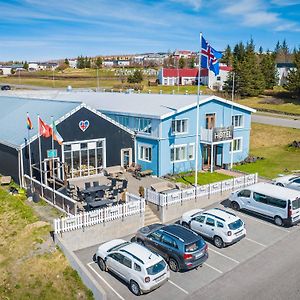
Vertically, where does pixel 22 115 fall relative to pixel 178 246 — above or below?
above

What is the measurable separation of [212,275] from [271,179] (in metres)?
16.6

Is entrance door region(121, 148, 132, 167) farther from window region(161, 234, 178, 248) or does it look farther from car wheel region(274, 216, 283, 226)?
window region(161, 234, 178, 248)

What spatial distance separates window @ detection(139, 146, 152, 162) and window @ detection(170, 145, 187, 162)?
6.10 feet

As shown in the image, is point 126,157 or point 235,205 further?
point 126,157

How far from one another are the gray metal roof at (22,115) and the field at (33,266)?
292 inches

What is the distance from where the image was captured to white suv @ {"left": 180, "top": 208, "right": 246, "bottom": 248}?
1862 cm

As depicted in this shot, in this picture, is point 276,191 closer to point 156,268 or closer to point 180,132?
point 180,132

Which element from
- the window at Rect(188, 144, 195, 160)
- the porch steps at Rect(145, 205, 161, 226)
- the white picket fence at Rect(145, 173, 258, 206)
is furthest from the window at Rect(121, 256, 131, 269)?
the window at Rect(188, 144, 195, 160)

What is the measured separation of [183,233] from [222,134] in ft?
54.8

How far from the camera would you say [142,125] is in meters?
31.4

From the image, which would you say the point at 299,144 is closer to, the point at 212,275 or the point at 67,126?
the point at 67,126

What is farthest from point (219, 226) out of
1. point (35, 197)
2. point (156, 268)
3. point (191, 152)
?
point (191, 152)

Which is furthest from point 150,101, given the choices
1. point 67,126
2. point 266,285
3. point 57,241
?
point 266,285

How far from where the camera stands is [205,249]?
16719 millimetres
